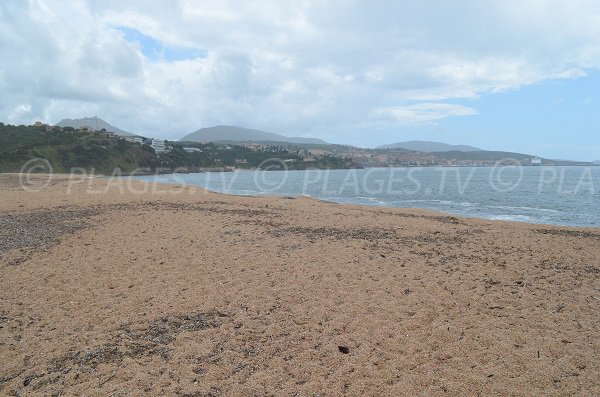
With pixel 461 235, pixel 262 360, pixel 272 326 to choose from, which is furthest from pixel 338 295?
pixel 461 235

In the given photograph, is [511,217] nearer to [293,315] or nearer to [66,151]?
[293,315]

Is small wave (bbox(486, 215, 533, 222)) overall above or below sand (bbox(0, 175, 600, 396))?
below

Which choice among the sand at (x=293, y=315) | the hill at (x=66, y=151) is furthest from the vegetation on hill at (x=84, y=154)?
the sand at (x=293, y=315)

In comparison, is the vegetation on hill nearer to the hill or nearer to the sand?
the hill

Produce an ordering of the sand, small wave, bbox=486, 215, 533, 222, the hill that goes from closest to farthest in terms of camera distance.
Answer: the sand, small wave, bbox=486, 215, 533, 222, the hill

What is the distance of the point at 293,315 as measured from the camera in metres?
6.31

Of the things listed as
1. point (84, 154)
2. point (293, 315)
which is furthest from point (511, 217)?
point (84, 154)

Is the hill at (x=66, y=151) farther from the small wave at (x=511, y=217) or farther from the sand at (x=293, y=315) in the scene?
the small wave at (x=511, y=217)

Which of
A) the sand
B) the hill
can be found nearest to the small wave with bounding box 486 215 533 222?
the sand

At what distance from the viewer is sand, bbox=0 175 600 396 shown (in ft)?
15.0

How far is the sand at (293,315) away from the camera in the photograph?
4578 mm

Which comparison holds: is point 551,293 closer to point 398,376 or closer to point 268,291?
point 398,376

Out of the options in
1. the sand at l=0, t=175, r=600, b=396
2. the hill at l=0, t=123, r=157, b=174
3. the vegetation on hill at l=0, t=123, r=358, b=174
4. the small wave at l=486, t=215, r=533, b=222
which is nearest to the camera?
Answer: the sand at l=0, t=175, r=600, b=396

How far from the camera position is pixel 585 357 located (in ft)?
16.8
